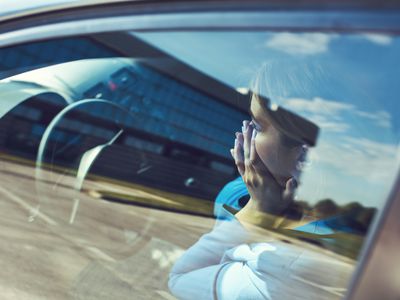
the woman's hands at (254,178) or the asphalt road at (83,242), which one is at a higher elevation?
the woman's hands at (254,178)

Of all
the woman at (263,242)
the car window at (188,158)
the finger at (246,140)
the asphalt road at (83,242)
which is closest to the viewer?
the car window at (188,158)

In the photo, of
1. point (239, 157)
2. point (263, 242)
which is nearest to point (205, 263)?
point (263, 242)

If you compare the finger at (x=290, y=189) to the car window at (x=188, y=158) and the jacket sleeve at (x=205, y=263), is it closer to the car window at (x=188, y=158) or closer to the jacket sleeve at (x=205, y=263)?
the car window at (x=188, y=158)

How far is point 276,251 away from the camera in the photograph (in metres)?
1.34

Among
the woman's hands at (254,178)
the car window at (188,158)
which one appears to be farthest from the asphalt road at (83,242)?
the woman's hands at (254,178)

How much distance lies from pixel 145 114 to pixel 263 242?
56 cm

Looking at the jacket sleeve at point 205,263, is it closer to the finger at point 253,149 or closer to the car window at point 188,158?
the car window at point 188,158

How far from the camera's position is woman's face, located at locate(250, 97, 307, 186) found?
1286mm

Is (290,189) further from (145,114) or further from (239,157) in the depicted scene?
(145,114)

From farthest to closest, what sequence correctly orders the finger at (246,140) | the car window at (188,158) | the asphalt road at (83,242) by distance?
the asphalt road at (83,242) < the finger at (246,140) < the car window at (188,158)

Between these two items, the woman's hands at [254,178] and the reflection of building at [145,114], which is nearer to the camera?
the woman's hands at [254,178]

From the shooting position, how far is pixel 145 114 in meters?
1.69

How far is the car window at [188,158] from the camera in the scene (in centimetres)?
115

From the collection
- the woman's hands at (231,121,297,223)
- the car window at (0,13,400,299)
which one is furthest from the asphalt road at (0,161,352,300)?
the woman's hands at (231,121,297,223)
